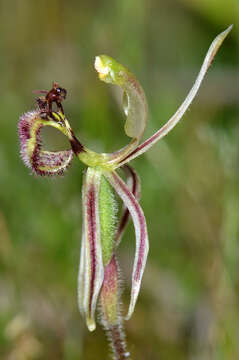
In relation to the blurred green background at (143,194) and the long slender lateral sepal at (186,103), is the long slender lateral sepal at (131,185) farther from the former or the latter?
the blurred green background at (143,194)

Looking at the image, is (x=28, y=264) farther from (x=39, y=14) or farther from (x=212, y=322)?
(x=39, y=14)

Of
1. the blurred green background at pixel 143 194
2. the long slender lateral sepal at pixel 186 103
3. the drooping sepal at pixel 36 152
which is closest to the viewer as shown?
the long slender lateral sepal at pixel 186 103

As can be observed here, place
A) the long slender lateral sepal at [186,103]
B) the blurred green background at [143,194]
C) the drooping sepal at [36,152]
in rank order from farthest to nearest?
the blurred green background at [143,194] → the drooping sepal at [36,152] → the long slender lateral sepal at [186,103]

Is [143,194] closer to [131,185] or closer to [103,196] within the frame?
[131,185]

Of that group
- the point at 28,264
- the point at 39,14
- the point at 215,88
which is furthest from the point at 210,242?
the point at 39,14

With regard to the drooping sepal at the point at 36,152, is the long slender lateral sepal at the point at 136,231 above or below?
below

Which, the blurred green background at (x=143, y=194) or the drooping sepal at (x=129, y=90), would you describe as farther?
the blurred green background at (x=143, y=194)

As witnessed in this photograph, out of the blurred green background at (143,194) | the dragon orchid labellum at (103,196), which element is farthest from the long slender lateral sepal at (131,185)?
the blurred green background at (143,194)
